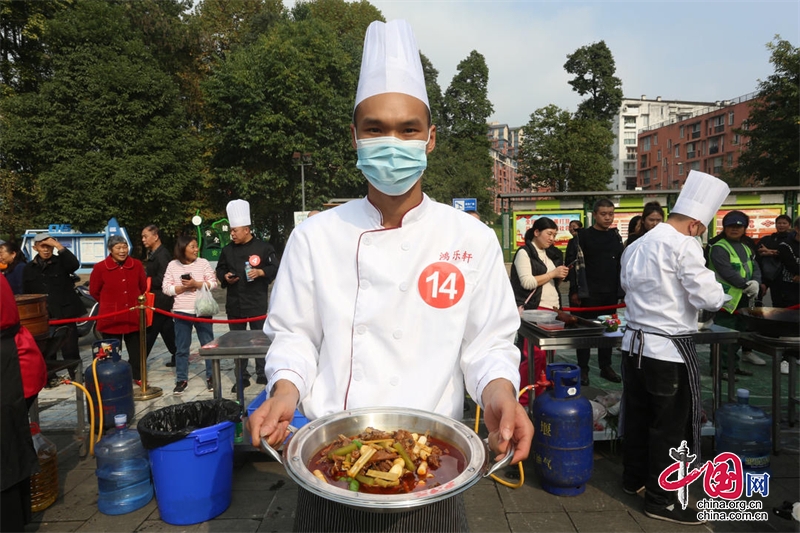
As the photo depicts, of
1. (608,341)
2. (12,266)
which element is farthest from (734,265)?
(12,266)

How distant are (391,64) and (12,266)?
8467 millimetres

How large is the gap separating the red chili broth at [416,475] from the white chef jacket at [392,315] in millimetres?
216

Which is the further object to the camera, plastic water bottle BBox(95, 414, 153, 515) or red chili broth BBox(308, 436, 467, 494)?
plastic water bottle BBox(95, 414, 153, 515)

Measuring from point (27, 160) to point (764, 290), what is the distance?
29.3 meters

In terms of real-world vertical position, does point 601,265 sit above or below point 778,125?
below

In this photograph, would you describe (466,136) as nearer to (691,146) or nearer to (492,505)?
(691,146)

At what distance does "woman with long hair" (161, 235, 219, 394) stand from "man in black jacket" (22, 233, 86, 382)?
1.46 meters

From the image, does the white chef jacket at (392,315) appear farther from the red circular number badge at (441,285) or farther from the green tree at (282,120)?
the green tree at (282,120)

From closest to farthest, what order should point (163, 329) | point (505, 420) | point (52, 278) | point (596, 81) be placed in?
point (505, 420)
point (52, 278)
point (163, 329)
point (596, 81)

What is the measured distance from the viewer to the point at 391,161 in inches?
72.0

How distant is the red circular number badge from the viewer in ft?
5.84

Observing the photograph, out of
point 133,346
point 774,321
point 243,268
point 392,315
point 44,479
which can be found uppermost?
point 392,315

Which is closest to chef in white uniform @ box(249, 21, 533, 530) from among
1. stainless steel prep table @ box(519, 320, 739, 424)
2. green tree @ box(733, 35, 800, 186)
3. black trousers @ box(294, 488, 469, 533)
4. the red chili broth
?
the red chili broth

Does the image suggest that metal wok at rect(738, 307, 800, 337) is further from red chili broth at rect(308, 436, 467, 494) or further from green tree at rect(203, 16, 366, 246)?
green tree at rect(203, 16, 366, 246)
